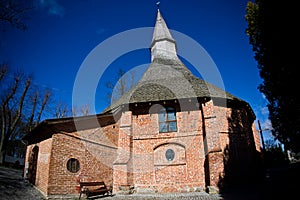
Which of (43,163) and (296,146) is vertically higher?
(296,146)

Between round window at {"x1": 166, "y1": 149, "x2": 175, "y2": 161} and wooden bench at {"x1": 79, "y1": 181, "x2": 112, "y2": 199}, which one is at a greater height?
round window at {"x1": 166, "y1": 149, "x2": 175, "y2": 161}

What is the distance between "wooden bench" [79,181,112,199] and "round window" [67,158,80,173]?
0.94 metres

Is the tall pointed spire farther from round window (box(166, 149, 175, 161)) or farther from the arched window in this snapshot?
round window (box(166, 149, 175, 161))

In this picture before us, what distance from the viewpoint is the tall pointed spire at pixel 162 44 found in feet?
66.7

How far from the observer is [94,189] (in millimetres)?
11328

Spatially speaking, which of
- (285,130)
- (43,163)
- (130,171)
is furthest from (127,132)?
(285,130)

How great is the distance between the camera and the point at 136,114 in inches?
522

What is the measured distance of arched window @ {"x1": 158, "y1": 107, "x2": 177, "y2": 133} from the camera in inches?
506

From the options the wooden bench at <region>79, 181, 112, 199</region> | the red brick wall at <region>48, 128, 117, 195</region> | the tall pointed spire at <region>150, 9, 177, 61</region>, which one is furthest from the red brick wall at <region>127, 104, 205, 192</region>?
the tall pointed spire at <region>150, 9, 177, 61</region>

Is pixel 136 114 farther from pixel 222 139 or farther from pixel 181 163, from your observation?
pixel 222 139

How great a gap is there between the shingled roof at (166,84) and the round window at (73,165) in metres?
4.41

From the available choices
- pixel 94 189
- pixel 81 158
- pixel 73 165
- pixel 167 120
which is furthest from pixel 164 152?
pixel 73 165

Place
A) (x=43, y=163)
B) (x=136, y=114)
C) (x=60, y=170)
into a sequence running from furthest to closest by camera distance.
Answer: (x=136, y=114) < (x=43, y=163) < (x=60, y=170)

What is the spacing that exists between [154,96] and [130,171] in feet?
15.6
